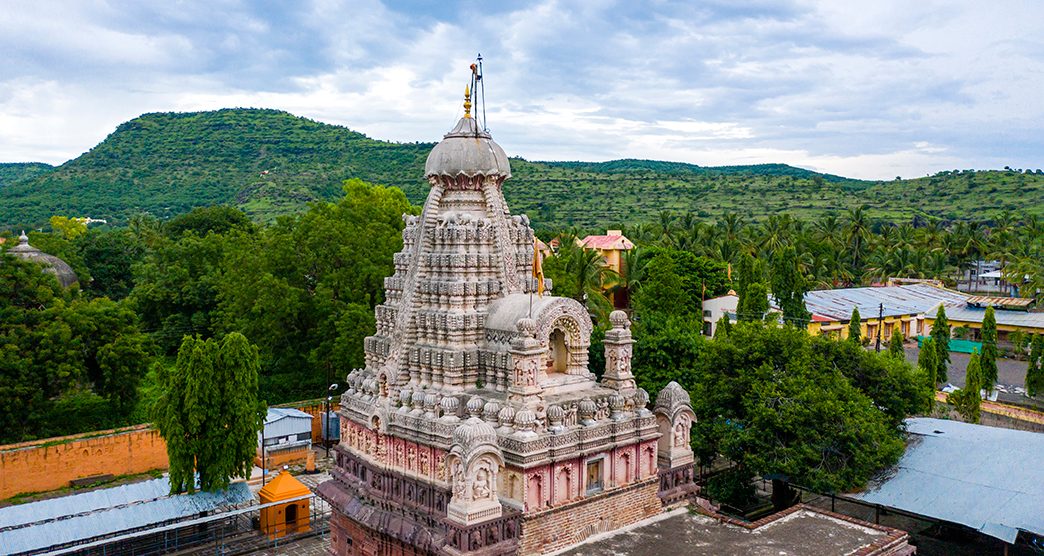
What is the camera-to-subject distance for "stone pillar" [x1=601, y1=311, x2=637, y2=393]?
54.2 ft

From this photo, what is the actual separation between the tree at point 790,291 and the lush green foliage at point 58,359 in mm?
30581

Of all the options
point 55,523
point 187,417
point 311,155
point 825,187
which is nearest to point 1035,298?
→ point 187,417

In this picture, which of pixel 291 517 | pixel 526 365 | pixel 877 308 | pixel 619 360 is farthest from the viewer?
pixel 877 308

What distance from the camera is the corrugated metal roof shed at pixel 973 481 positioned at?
17062 millimetres

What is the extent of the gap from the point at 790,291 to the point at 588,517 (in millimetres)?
28112

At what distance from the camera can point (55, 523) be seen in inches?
741

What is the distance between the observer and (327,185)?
103250 mm

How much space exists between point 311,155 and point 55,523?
109547 mm

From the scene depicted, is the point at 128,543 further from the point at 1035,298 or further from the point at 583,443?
the point at 1035,298

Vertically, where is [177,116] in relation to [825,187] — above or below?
above

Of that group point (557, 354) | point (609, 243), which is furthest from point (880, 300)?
point (557, 354)

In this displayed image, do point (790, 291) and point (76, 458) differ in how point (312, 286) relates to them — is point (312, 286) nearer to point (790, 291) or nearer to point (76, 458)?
point (76, 458)

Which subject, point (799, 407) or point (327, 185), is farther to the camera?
point (327, 185)

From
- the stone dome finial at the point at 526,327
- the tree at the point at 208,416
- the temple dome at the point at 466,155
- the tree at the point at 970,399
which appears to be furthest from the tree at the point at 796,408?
the tree at the point at 208,416
